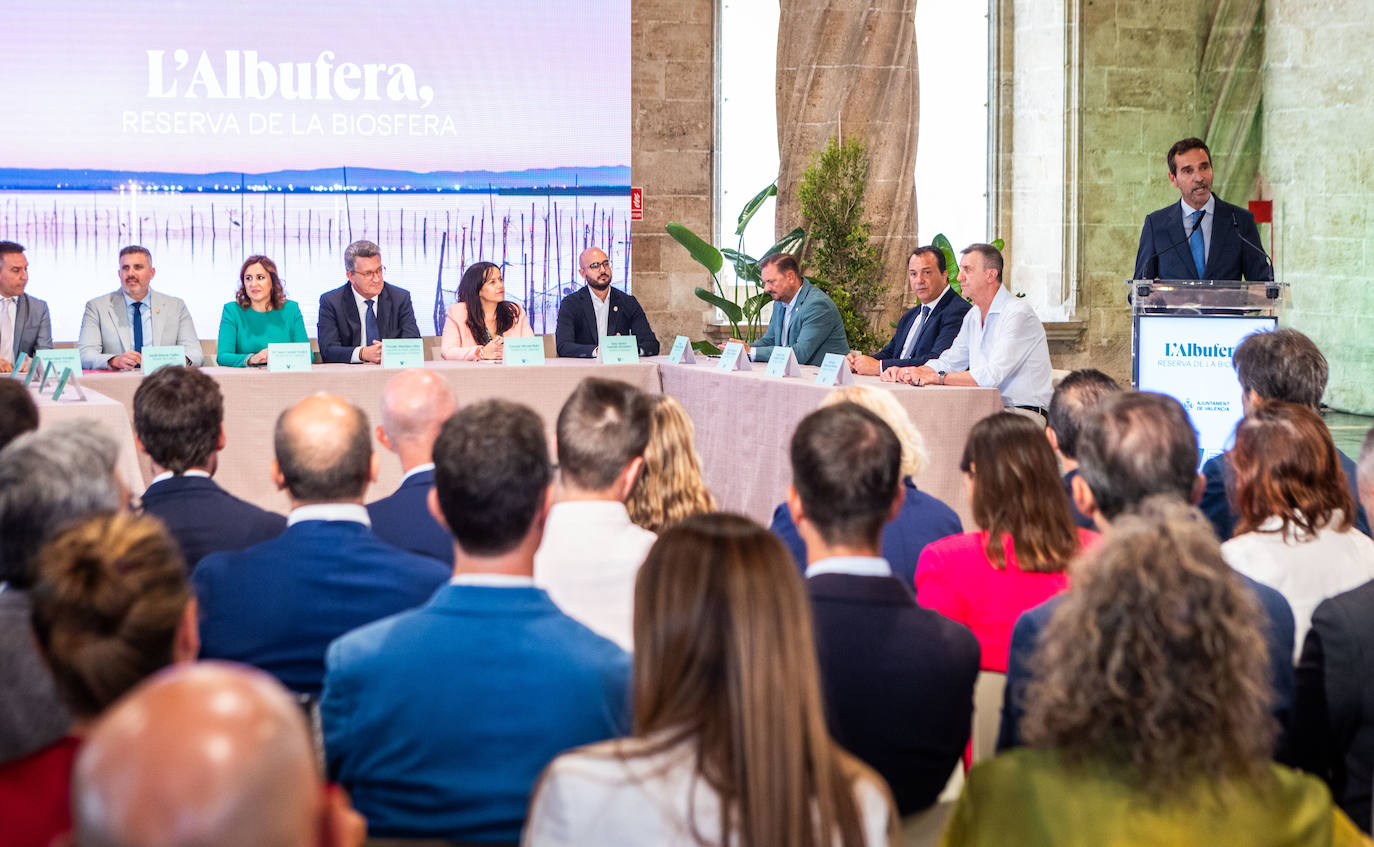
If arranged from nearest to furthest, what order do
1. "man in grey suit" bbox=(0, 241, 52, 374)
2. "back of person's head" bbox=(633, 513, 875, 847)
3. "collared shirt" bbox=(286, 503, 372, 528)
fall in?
"back of person's head" bbox=(633, 513, 875, 847), "collared shirt" bbox=(286, 503, 372, 528), "man in grey suit" bbox=(0, 241, 52, 374)

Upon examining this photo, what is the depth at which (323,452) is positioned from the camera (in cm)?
224

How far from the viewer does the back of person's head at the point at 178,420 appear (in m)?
2.74

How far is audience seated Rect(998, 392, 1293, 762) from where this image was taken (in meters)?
1.94

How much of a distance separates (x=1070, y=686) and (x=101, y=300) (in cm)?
570

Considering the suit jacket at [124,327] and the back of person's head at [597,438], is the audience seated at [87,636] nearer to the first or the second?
the back of person's head at [597,438]

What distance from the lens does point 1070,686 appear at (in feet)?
4.02

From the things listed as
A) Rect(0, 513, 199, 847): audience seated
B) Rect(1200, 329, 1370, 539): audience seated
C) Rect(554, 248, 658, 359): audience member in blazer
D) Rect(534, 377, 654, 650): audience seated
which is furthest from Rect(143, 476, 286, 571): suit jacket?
Rect(554, 248, 658, 359): audience member in blazer

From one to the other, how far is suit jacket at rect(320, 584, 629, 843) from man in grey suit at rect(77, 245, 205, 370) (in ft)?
15.2

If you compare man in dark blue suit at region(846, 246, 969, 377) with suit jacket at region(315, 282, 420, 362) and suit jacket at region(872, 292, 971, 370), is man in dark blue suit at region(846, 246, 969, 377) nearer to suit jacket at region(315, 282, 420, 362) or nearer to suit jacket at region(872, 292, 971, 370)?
suit jacket at region(872, 292, 971, 370)

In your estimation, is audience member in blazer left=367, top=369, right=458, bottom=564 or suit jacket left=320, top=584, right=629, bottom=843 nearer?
suit jacket left=320, top=584, right=629, bottom=843

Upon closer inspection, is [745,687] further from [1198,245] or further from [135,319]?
[135,319]

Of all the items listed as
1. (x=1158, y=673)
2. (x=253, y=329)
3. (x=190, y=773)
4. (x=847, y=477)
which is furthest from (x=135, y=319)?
(x=190, y=773)

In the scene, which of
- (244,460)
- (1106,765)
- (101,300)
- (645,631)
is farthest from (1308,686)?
(101,300)

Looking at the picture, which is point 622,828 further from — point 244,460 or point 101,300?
point 101,300
